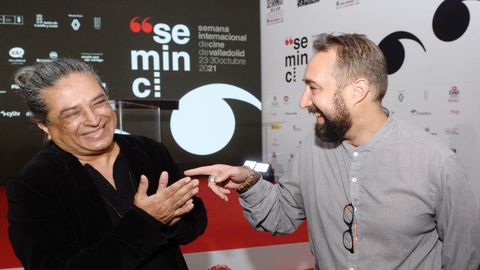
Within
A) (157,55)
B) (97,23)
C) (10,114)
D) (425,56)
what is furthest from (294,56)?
(10,114)

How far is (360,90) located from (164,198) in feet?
2.58

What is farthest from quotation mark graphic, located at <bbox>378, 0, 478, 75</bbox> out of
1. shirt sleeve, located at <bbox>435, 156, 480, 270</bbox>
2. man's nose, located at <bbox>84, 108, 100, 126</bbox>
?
man's nose, located at <bbox>84, 108, 100, 126</bbox>

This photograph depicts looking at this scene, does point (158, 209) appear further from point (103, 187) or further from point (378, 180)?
point (378, 180)

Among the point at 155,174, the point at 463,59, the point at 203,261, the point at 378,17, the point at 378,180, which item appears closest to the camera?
the point at 378,180

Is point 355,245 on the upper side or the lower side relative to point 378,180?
lower

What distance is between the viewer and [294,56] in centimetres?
627

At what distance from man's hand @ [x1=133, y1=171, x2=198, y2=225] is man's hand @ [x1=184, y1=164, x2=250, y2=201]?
227 millimetres

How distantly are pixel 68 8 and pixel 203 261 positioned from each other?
4.33 m

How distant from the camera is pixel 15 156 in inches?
235

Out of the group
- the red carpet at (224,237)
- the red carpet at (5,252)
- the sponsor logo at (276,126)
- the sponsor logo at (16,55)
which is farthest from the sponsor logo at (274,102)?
the red carpet at (5,252)

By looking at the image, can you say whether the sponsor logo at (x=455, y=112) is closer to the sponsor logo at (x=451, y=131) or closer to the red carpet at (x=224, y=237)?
the sponsor logo at (x=451, y=131)

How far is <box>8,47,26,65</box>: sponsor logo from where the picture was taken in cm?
587

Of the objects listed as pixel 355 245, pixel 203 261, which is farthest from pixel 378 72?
pixel 203 261

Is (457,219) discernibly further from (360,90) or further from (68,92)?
(68,92)
